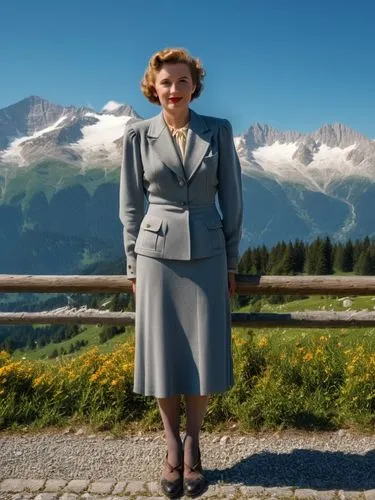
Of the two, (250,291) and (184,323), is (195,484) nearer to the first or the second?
(184,323)

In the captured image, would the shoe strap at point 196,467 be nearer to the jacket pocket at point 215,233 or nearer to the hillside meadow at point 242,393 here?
the hillside meadow at point 242,393

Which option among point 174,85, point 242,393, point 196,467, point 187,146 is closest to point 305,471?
point 196,467

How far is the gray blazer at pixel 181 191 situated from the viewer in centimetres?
409

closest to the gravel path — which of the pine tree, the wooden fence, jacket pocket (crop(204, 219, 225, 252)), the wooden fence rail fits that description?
the wooden fence

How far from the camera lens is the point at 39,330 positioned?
142375 millimetres

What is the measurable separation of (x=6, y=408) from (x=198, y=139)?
3805 mm

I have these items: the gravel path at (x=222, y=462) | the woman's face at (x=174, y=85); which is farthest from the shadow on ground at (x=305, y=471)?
the woman's face at (x=174, y=85)

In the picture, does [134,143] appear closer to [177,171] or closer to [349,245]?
[177,171]

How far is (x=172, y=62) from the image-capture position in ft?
13.1

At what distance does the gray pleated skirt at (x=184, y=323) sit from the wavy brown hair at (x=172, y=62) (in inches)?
53.7

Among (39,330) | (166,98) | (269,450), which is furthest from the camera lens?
(39,330)

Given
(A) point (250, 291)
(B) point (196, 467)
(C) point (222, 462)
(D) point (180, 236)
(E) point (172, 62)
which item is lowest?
(C) point (222, 462)

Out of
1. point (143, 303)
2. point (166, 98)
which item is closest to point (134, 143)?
point (166, 98)

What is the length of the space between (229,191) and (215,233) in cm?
37
